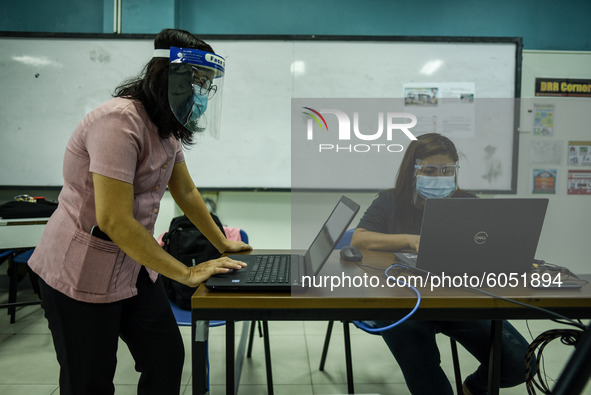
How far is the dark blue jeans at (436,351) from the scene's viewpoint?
3.75 feet

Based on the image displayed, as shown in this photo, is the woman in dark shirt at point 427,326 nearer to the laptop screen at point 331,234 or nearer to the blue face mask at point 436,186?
the blue face mask at point 436,186

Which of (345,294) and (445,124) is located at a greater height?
(445,124)

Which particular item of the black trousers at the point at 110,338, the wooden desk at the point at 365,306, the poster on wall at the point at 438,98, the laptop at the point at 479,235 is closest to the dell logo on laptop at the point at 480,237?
the laptop at the point at 479,235

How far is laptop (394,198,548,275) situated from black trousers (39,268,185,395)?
76cm

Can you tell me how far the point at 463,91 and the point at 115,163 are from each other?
2366 mm

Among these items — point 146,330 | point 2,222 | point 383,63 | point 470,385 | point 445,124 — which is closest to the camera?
point 146,330

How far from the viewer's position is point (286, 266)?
1056 mm

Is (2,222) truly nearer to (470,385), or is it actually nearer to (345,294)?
(345,294)

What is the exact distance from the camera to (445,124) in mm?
2250

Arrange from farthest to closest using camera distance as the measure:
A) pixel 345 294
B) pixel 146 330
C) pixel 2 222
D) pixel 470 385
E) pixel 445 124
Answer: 1. pixel 445 124
2. pixel 2 222
3. pixel 470 385
4. pixel 146 330
5. pixel 345 294

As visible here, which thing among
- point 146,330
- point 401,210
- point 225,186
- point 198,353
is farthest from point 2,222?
point 401,210

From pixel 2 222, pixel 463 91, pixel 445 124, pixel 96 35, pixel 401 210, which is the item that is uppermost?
pixel 96 35

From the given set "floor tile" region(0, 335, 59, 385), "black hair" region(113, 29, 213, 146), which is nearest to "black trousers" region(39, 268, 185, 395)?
"black hair" region(113, 29, 213, 146)

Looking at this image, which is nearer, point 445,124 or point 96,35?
point 445,124
